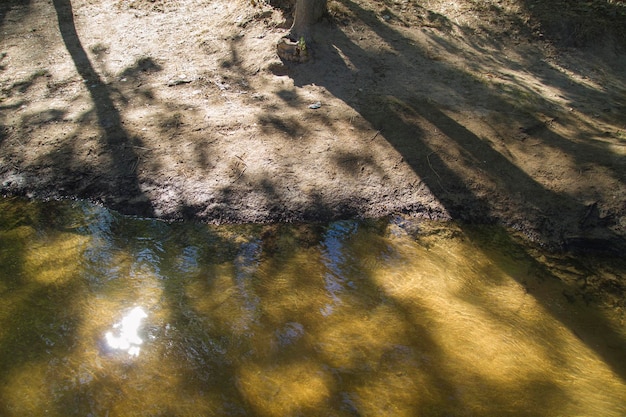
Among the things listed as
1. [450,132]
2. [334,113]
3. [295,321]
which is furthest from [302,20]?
[295,321]

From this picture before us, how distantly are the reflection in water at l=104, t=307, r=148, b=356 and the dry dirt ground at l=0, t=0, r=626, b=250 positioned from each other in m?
1.22

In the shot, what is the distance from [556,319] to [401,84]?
145 inches

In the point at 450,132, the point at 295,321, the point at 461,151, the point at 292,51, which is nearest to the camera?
the point at 295,321

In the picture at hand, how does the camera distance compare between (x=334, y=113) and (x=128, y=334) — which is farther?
(x=334, y=113)

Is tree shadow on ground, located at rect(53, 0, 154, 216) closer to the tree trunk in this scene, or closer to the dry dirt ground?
the dry dirt ground

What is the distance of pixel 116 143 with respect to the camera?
4.87 meters

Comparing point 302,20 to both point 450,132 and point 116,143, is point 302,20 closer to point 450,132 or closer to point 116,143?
point 450,132

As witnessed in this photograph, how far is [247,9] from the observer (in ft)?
23.5

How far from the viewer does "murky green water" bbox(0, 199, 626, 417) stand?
267 cm

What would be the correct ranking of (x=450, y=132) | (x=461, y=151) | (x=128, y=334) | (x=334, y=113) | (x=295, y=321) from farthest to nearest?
(x=334, y=113), (x=450, y=132), (x=461, y=151), (x=295, y=321), (x=128, y=334)

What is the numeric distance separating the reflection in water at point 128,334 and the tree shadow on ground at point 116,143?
1287 mm

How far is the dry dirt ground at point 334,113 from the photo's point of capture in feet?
14.2

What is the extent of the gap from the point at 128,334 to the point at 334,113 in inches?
136

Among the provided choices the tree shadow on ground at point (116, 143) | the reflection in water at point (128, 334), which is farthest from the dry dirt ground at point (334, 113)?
the reflection in water at point (128, 334)
